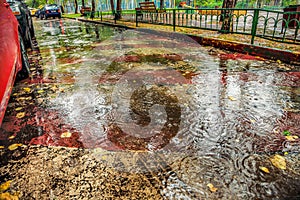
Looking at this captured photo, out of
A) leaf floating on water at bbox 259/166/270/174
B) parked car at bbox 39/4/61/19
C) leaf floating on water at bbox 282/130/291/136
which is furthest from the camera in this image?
parked car at bbox 39/4/61/19

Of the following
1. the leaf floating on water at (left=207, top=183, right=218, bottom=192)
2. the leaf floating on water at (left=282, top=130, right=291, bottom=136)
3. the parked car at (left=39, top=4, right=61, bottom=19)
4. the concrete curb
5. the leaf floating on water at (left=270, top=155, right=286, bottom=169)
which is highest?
the parked car at (left=39, top=4, right=61, bottom=19)

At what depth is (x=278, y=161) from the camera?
2146 millimetres

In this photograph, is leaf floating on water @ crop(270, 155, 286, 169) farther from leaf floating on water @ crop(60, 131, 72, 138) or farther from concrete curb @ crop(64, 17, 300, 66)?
concrete curb @ crop(64, 17, 300, 66)

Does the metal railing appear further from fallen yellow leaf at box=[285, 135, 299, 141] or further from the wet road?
fallen yellow leaf at box=[285, 135, 299, 141]

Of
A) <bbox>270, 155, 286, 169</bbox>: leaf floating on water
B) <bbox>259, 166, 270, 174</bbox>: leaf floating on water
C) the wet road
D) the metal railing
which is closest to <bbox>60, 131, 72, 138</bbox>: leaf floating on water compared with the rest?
the wet road

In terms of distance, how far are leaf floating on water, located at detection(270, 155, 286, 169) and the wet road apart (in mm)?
14

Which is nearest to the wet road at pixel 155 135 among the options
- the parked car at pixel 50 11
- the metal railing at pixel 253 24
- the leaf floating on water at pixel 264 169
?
the leaf floating on water at pixel 264 169

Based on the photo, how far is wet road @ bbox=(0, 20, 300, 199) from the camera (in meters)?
1.91

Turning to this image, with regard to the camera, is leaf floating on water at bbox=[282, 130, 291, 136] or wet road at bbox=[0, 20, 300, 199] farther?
leaf floating on water at bbox=[282, 130, 291, 136]

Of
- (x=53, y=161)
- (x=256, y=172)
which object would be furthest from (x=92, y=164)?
(x=256, y=172)

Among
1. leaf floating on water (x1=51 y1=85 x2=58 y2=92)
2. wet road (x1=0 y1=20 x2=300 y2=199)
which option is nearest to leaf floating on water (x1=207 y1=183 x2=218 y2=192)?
wet road (x1=0 y1=20 x2=300 y2=199)

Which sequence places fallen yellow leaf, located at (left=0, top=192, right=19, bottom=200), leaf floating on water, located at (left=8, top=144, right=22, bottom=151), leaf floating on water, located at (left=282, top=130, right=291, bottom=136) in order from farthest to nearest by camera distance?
leaf floating on water, located at (left=282, top=130, right=291, bottom=136) → leaf floating on water, located at (left=8, top=144, right=22, bottom=151) → fallen yellow leaf, located at (left=0, top=192, right=19, bottom=200)

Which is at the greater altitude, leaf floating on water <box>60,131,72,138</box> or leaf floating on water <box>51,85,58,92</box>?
leaf floating on water <box>51,85,58,92</box>

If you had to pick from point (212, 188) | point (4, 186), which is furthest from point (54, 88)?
point (212, 188)
